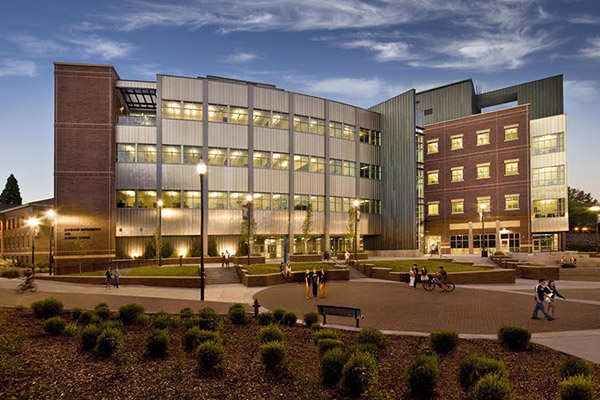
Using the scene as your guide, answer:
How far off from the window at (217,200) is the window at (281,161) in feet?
25.4

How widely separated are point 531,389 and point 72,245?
4467 cm

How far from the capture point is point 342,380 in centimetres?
814

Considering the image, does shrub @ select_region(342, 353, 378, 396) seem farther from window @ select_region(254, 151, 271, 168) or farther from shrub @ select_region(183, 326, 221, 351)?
window @ select_region(254, 151, 271, 168)

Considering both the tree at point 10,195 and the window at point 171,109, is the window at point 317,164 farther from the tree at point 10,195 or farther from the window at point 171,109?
the tree at point 10,195

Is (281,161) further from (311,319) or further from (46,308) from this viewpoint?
(46,308)

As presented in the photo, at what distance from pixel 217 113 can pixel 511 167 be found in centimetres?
4077

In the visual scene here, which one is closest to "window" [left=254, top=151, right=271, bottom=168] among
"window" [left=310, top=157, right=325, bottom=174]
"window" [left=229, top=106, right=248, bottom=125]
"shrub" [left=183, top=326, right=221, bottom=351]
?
"window" [left=229, top=106, right=248, bottom=125]

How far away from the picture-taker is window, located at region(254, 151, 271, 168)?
47.7 meters

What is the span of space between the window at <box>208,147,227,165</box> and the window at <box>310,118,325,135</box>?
12.7 m

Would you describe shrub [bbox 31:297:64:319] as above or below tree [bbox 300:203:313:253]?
below

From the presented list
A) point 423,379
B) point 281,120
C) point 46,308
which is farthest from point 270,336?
point 281,120

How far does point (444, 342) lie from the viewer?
1016 cm

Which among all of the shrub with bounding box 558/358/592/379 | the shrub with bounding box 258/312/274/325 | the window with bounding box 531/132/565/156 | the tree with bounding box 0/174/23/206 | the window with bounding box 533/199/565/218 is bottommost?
the shrub with bounding box 258/312/274/325

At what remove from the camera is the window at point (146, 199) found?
43.5m
